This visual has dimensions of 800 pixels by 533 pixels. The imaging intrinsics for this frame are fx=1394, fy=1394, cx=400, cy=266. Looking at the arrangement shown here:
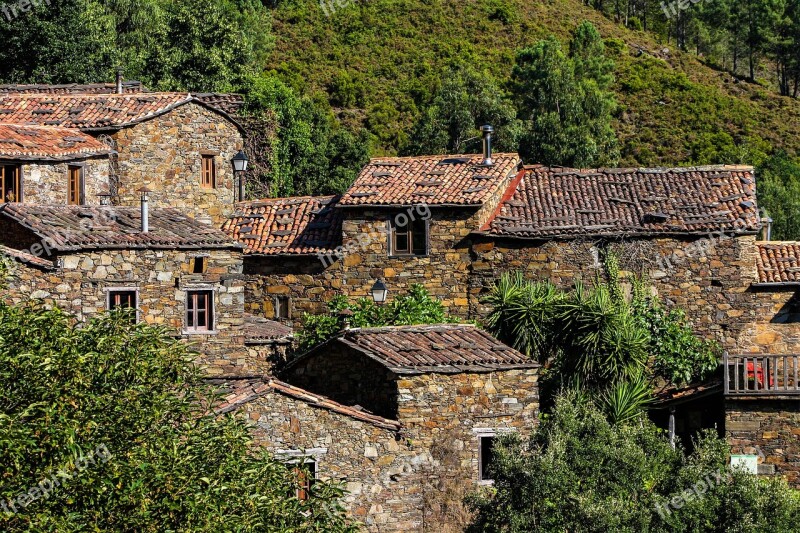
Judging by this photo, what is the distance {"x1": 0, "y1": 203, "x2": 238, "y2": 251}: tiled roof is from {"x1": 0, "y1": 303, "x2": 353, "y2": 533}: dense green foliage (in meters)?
10.8

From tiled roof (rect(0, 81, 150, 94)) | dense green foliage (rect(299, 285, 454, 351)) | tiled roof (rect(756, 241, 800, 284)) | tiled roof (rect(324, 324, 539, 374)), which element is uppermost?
tiled roof (rect(0, 81, 150, 94))

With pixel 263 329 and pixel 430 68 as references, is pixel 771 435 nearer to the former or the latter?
pixel 263 329

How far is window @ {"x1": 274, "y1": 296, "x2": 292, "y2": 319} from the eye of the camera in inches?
1416

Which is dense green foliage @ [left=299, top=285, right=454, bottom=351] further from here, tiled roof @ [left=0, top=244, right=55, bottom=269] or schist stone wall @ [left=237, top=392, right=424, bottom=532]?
tiled roof @ [left=0, top=244, right=55, bottom=269]

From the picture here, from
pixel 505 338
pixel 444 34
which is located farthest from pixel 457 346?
pixel 444 34

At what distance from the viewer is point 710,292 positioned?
3441 centimetres

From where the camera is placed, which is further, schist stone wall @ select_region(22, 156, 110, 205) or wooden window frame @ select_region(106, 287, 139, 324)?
schist stone wall @ select_region(22, 156, 110, 205)

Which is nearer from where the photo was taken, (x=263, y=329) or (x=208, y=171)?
(x=263, y=329)

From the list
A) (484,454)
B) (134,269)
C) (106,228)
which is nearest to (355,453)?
(484,454)

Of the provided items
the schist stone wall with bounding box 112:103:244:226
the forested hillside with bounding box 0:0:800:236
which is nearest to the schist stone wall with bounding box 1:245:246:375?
the schist stone wall with bounding box 112:103:244:226

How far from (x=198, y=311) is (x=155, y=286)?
4.19ft

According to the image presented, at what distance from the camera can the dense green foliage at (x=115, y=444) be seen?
1533 cm

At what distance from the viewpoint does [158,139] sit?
116ft

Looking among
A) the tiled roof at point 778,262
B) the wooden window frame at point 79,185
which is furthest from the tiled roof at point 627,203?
the wooden window frame at point 79,185
